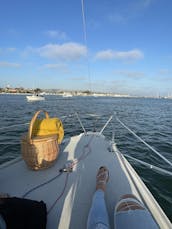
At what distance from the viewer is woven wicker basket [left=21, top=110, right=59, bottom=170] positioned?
7.80 feet

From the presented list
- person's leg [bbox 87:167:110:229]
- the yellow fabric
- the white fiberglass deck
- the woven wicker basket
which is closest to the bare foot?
person's leg [bbox 87:167:110:229]

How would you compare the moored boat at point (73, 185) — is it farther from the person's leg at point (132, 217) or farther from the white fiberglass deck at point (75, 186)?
the person's leg at point (132, 217)

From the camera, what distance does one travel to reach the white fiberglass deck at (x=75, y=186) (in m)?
1.62

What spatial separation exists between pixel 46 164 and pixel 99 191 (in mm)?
1047

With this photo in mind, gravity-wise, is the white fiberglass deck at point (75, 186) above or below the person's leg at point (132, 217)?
below

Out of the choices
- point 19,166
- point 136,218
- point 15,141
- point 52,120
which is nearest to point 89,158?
point 52,120

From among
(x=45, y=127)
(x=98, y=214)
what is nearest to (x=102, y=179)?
(x=98, y=214)

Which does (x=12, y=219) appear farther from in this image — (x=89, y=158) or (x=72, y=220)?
(x=89, y=158)

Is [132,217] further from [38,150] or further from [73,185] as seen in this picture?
[38,150]

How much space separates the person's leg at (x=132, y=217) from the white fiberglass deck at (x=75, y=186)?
18 centimetres

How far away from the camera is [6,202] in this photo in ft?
4.71

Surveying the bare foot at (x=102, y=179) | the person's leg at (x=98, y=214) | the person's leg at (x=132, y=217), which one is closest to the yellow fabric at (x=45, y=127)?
the bare foot at (x=102, y=179)

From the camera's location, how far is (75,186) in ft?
6.92

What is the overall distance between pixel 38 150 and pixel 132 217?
1543 millimetres
